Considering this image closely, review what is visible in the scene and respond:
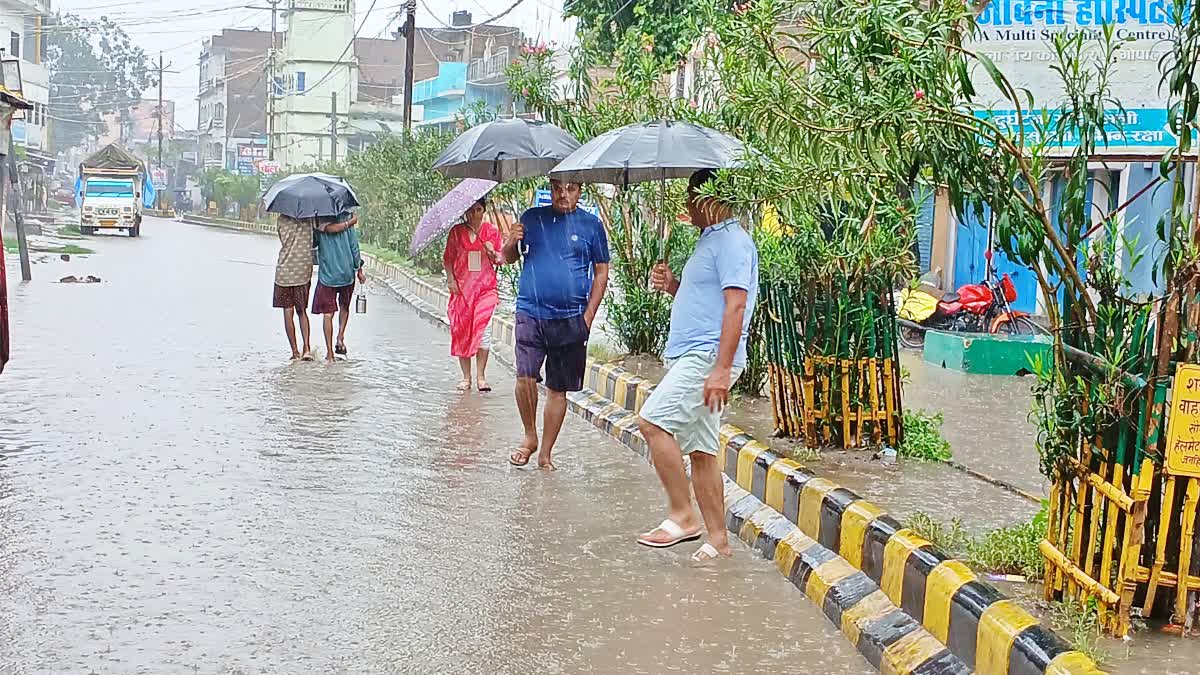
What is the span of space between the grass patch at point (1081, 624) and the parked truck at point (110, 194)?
160 ft

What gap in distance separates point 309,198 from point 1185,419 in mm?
10355

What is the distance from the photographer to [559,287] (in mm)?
8414

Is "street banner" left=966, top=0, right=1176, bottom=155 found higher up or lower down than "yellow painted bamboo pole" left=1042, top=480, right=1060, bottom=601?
higher up

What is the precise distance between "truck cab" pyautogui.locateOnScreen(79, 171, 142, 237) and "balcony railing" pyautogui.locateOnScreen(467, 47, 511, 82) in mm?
13757

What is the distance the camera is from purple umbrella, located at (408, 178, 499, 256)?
11.7m

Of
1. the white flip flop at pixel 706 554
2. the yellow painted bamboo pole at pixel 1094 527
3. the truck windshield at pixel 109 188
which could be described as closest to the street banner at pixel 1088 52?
the white flip flop at pixel 706 554

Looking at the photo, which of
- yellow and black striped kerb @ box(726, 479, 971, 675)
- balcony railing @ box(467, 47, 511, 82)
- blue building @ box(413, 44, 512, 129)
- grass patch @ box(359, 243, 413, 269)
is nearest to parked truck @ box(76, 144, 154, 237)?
blue building @ box(413, 44, 512, 129)

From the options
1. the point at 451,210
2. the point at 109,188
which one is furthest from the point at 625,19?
the point at 109,188

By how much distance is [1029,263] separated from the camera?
481cm

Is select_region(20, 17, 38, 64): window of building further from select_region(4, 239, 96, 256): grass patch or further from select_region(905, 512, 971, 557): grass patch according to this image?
select_region(905, 512, 971, 557): grass patch

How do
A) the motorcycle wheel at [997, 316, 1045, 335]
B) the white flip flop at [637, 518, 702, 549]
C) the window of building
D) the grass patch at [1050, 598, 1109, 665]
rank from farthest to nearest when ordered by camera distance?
1. the window of building
2. the motorcycle wheel at [997, 316, 1045, 335]
3. the white flip flop at [637, 518, 702, 549]
4. the grass patch at [1050, 598, 1109, 665]

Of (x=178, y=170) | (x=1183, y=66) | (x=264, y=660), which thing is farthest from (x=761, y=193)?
(x=178, y=170)

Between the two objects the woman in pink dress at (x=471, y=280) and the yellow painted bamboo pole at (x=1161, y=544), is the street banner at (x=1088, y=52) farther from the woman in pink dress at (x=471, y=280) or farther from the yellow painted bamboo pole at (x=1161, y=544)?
the yellow painted bamboo pole at (x=1161, y=544)

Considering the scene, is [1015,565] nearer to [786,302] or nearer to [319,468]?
[786,302]
